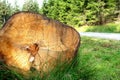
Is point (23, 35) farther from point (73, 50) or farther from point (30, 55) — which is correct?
point (73, 50)

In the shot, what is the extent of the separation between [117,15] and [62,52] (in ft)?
131

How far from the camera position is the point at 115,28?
28812 mm

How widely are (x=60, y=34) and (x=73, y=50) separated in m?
0.28

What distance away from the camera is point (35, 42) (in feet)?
13.9

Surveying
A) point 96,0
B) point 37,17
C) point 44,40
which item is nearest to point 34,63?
point 44,40

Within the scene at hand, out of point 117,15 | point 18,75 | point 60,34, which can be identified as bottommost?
point 117,15

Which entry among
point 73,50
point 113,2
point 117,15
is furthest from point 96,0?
point 73,50

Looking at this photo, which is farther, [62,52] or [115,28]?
[115,28]

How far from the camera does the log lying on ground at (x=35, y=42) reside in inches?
160

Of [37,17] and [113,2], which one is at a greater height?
[37,17]

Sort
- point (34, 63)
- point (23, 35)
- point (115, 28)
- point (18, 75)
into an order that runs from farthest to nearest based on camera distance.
Answer: 1. point (115, 28)
2. point (23, 35)
3. point (34, 63)
4. point (18, 75)

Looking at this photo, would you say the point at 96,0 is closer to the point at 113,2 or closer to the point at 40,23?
the point at 113,2

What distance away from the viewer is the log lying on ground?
4.07 m

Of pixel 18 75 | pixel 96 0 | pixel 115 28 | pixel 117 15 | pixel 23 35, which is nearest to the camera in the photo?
pixel 18 75
